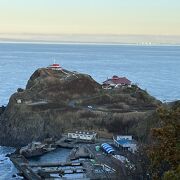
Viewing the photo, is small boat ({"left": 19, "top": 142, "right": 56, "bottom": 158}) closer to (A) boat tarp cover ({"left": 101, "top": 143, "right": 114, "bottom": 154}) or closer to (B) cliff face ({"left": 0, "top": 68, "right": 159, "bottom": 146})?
(B) cliff face ({"left": 0, "top": 68, "right": 159, "bottom": 146})

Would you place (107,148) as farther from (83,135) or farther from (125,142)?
(83,135)

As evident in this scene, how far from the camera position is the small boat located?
5158cm

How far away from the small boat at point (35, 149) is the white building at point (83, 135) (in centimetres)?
350

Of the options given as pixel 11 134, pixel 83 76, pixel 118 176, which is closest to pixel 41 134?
pixel 11 134

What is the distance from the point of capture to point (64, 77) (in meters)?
78.2

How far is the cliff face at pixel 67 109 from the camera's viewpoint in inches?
2339

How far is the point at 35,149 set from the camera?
52.1m

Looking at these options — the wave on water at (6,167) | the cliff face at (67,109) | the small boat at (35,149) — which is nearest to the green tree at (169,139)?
the wave on water at (6,167)

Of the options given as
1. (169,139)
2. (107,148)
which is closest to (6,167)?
(107,148)

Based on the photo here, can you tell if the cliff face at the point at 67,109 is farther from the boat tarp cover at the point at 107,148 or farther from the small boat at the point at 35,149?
the boat tarp cover at the point at 107,148

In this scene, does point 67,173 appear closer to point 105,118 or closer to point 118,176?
point 118,176

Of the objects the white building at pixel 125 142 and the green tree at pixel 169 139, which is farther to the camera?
the white building at pixel 125 142

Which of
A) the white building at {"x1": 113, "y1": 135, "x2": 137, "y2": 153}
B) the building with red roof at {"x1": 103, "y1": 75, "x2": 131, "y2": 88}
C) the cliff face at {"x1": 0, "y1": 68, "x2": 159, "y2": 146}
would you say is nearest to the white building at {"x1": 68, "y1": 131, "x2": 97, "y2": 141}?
the cliff face at {"x1": 0, "y1": 68, "x2": 159, "y2": 146}

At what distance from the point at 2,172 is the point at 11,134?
13998 mm
